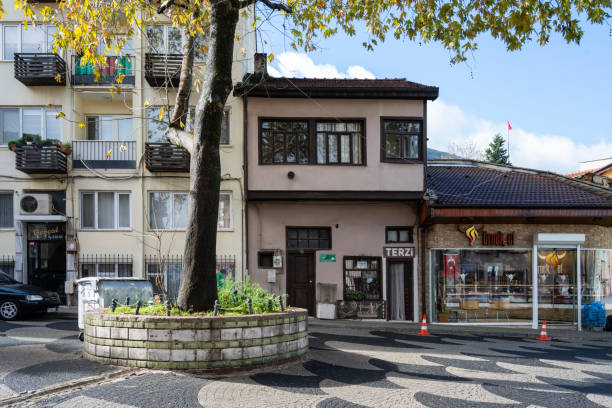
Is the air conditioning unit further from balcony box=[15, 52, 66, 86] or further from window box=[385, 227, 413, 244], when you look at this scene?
window box=[385, 227, 413, 244]

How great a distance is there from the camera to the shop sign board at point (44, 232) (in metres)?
19.1

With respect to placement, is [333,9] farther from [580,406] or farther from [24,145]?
[24,145]

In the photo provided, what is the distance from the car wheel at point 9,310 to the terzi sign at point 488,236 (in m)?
13.7

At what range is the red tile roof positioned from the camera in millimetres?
18547

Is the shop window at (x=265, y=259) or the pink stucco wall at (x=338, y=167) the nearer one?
the pink stucco wall at (x=338, y=167)

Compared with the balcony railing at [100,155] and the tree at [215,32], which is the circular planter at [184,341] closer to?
the tree at [215,32]

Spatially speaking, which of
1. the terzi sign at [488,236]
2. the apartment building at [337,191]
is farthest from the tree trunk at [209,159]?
the terzi sign at [488,236]

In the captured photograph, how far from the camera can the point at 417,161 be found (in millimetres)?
18828

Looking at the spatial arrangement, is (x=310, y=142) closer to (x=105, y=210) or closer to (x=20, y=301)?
(x=105, y=210)

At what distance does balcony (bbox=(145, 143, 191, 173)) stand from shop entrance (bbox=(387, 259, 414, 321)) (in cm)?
787

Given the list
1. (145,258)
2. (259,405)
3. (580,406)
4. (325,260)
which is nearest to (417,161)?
(325,260)

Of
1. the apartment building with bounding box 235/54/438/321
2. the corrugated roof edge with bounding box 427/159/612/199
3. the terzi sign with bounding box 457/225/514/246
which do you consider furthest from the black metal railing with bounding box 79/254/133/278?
the corrugated roof edge with bounding box 427/159/612/199

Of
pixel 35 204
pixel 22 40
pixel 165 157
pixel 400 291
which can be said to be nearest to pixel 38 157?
pixel 35 204

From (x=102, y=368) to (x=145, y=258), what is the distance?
10851 mm
